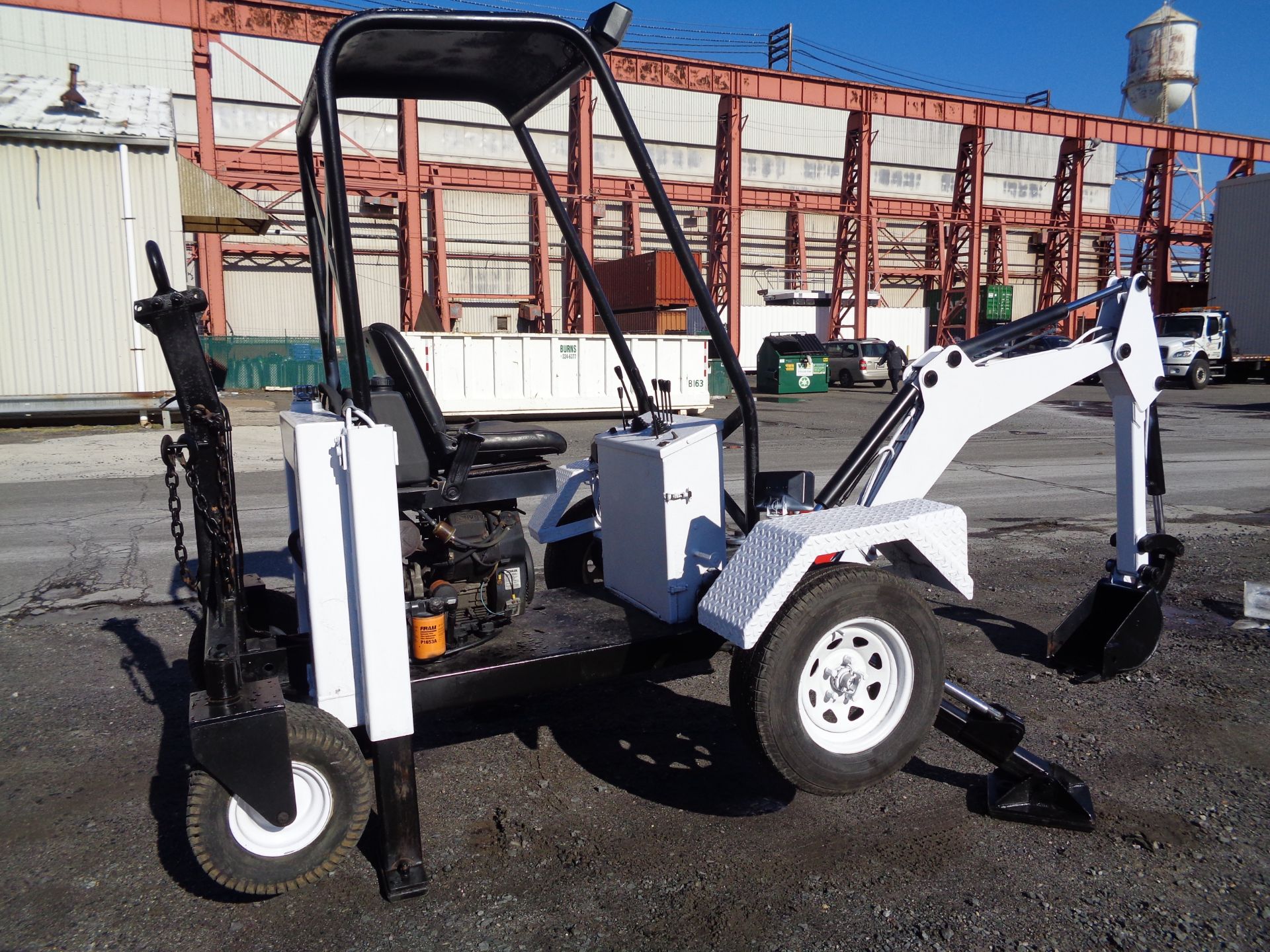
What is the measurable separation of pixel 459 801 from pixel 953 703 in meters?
1.87

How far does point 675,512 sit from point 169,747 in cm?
236

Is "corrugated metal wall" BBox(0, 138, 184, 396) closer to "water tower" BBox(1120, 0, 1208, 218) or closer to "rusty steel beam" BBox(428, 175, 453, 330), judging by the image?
"rusty steel beam" BBox(428, 175, 453, 330)

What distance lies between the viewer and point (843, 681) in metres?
→ 3.24

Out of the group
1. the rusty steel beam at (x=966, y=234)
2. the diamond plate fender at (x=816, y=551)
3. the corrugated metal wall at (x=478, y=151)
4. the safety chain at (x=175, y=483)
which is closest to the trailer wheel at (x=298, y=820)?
the safety chain at (x=175, y=483)

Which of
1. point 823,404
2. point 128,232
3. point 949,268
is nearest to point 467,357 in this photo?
point 128,232

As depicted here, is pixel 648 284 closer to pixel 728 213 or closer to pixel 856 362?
pixel 728 213

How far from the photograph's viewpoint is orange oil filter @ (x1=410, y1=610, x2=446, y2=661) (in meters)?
3.09

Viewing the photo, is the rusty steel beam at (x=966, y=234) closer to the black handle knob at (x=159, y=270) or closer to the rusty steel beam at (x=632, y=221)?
the rusty steel beam at (x=632, y=221)

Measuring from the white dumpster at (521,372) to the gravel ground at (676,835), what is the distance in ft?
48.7

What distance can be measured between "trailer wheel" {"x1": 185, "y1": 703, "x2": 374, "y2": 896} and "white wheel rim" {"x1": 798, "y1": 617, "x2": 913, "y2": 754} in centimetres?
146

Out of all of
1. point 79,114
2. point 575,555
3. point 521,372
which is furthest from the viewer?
point 521,372

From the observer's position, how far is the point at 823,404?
25516mm

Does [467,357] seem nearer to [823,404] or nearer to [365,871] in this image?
[823,404]

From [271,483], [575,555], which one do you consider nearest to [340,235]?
[575,555]
